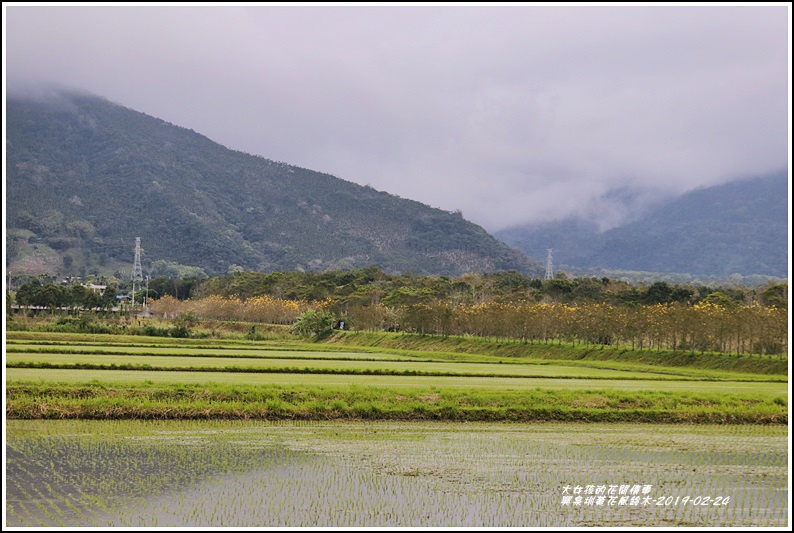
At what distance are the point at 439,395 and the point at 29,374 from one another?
45.1 feet

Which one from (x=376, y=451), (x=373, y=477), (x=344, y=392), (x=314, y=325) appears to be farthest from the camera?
(x=314, y=325)

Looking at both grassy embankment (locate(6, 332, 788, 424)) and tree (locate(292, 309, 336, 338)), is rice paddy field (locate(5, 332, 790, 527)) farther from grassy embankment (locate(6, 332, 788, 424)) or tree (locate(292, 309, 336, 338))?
tree (locate(292, 309, 336, 338))

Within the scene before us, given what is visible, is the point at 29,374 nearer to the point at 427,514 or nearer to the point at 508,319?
the point at 427,514

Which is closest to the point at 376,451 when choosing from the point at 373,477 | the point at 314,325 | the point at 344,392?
the point at 373,477

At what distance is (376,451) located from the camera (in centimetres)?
1734

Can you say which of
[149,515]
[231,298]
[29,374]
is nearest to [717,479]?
[149,515]

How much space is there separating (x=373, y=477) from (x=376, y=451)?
2858 millimetres

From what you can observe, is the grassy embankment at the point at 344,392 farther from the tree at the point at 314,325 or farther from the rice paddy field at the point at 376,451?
the tree at the point at 314,325

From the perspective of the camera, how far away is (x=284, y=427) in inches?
819

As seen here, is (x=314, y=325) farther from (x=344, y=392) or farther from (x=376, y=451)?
(x=376, y=451)

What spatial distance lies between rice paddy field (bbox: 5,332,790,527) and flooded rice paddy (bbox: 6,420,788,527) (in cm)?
5

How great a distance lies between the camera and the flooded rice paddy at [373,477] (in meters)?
12.0

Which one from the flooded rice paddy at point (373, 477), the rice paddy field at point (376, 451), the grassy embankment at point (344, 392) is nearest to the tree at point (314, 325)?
the grassy embankment at point (344, 392)

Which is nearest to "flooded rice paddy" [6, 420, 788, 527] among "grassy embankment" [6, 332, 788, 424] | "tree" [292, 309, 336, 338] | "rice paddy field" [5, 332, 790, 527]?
"rice paddy field" [5, 332, 790, 527]
